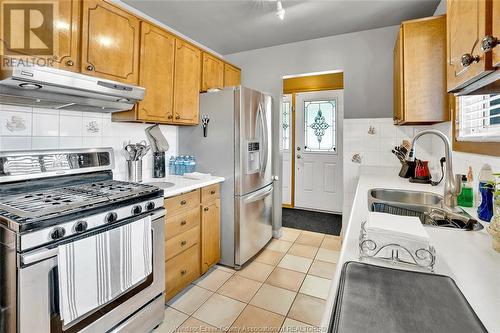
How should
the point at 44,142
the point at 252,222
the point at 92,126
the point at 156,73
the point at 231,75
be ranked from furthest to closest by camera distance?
the point at 231,75 → the point at 252,222 → the point at 156,73 → the point at 92,126 → the point at 44,142

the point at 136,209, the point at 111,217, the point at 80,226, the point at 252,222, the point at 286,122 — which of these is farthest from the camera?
the point at 286,122

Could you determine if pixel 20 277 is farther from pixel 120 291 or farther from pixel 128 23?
pixel 128 23

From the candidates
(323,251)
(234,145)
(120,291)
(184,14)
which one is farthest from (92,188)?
(323,251)

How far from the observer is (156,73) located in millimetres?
2156

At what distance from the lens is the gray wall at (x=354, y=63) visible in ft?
9.29

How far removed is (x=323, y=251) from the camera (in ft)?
9.51

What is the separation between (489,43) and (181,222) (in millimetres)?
1970

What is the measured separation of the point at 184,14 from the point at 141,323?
269 cm

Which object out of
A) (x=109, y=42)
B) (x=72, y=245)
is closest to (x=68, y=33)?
(x=109, y=42)

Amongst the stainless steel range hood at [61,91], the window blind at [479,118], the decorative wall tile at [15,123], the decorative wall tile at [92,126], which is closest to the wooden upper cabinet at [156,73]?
the stainless steel range hood at [61,91]

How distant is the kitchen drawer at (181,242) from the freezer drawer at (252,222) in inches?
17.7

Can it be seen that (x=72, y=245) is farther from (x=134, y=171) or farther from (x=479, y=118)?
(x=479, y=118)

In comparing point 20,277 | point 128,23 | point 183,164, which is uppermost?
point 128,23

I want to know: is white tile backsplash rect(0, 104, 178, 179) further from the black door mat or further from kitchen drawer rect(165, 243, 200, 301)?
the black door mat
